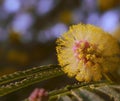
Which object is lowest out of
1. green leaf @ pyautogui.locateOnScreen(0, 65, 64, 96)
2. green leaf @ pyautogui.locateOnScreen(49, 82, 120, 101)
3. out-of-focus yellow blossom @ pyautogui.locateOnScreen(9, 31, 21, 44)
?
green leaf @ pyautogui.locateOnScreen(49, 82, 120, 101)

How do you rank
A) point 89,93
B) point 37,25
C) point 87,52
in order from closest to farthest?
point 89,93
point 87,52
point 37,25

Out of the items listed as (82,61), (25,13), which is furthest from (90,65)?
(25,13)

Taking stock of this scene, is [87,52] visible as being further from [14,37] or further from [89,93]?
[14,37]

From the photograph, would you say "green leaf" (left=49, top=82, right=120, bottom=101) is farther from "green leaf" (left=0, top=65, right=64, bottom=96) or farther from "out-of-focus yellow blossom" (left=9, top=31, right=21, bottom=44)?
"out-of-focus yellow blossom" (left=9, top=31, right=21, bottom=44)

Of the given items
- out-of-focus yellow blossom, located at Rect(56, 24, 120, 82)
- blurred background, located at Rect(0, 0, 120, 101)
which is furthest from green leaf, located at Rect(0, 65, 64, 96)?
blurred background, located at Rect(0, 0, 120, 101)

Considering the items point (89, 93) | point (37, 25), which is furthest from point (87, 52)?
point (37, 25)

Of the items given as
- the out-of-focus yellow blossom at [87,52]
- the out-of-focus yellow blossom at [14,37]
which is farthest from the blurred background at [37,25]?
the out-of-focus yellow blossom at [87,52]

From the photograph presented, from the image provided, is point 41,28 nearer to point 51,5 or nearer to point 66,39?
point 51,5

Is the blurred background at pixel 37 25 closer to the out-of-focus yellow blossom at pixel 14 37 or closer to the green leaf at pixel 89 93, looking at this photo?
the out-of-focus yellow blossom at pixel 14 37
